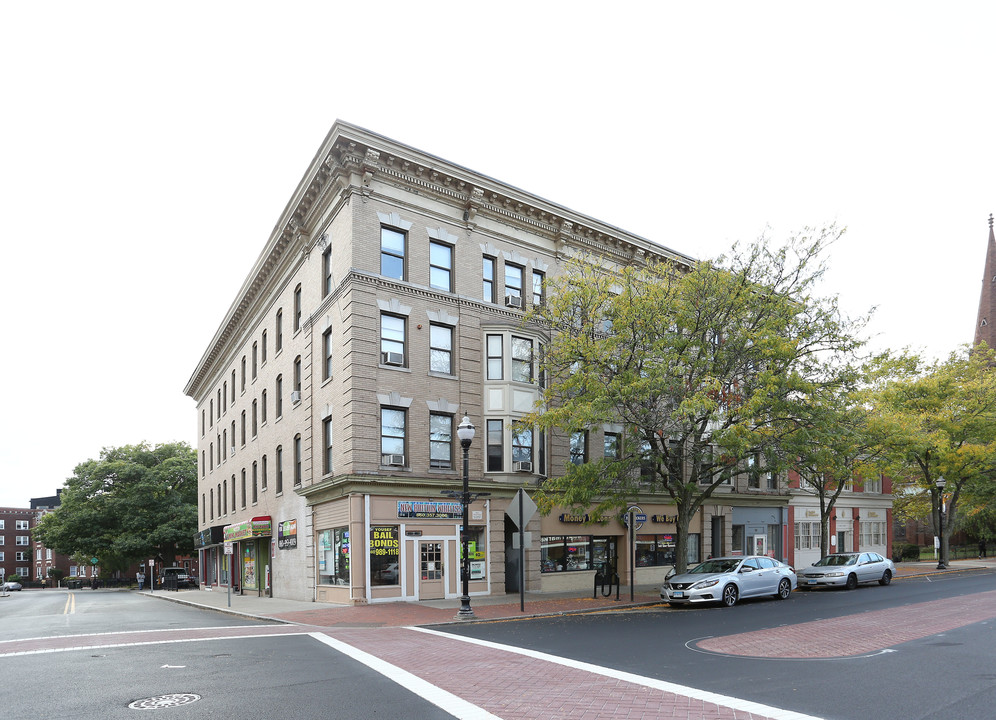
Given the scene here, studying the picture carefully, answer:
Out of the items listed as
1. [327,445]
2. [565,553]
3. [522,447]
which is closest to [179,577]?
[327,445]

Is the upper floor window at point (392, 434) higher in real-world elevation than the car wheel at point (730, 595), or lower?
higher

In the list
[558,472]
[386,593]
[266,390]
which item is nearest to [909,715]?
[386,593]

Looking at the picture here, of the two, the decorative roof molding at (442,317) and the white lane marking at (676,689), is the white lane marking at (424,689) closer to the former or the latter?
the white lane marking at (676,689)

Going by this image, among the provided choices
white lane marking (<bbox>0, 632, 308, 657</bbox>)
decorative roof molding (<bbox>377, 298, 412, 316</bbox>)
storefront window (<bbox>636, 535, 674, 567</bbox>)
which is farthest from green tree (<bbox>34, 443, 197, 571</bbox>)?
white lane marking (<bbox>0, 632, 308, 657</bbox>)

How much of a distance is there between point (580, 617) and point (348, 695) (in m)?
11.3

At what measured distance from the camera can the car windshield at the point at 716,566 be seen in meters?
22.6

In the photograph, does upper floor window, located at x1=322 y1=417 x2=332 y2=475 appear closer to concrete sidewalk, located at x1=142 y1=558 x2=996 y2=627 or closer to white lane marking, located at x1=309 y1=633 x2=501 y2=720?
concrete sidewalk, located at x1=142 y1=558 x2=996 y2=627

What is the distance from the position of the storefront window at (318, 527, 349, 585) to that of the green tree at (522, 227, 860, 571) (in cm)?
664

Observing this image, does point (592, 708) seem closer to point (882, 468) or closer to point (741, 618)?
point (741, 618)

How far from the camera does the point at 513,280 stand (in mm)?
29609

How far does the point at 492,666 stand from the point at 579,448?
19.2m

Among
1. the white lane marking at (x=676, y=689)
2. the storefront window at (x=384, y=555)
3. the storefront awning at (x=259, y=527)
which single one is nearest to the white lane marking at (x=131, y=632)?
the storefront window at (x=384, y=555)

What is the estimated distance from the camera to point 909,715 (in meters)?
8.05

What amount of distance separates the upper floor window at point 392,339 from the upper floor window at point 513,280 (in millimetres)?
4936
